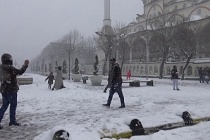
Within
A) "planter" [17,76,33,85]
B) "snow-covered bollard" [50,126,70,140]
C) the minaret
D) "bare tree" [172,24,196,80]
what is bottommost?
"snow-covered bollard" [50,126,70,140]

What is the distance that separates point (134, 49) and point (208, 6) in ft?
63.6

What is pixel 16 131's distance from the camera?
622 cm

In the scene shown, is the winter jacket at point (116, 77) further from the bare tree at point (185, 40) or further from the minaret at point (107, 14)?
the minaret at point (107, 14)

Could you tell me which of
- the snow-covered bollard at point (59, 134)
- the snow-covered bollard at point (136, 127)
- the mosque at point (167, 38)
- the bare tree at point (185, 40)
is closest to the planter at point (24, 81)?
the mosque at point (167, 38)

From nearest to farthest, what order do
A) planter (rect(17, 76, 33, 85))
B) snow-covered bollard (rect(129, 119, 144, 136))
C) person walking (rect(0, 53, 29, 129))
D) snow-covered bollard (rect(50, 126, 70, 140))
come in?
snow-covered bollard (rect(50, 126, 70, 140))
snow-covered bollard (rect(129, 119, 144, 136))
person walking (rect(0, 53, 29, 129))
planter (rect(17, 76, 33, 85))

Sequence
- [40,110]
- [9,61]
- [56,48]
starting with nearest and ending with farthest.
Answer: [9,61] < [40,110] < [56,48]

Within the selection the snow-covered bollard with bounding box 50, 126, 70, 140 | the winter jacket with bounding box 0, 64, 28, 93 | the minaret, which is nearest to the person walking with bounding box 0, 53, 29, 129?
the winter jacket with bounding box 0, 64, 28, 93

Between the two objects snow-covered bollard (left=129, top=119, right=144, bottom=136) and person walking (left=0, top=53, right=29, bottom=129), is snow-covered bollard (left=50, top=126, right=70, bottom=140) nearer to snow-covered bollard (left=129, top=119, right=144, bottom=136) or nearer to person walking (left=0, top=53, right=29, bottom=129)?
snow-covered bollard (left=129, top=119, right=144, bottom=136)

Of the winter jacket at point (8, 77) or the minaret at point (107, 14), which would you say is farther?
the minaret at point (107, 14)

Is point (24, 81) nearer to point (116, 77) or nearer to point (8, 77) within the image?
point (116, 77)

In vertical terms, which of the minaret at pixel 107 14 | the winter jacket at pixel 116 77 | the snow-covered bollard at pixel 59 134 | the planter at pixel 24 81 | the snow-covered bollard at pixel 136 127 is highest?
the minaret at pixel 107 14

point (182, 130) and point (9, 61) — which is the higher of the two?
point (9, 61)

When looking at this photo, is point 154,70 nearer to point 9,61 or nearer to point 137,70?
point 137,70

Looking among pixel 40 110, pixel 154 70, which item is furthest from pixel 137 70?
pixel 40 110
